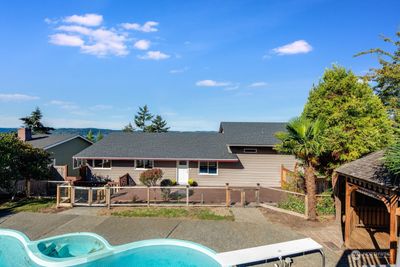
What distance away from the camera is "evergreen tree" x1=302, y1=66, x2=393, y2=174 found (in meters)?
12.6

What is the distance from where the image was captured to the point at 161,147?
22375mm

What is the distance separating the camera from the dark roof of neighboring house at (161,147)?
20.6 m

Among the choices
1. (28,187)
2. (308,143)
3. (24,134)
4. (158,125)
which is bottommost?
(28,187)

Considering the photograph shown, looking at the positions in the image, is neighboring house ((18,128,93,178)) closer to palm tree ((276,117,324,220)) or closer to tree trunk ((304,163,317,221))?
palm tree ((276,117,324,220))

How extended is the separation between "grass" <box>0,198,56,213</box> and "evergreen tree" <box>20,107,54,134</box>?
3832 cm

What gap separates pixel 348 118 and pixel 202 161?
11.3 m

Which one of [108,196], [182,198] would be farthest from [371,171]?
[108,196]

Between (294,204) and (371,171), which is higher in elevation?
(371,171)

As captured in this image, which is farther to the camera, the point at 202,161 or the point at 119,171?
the point at 202,161

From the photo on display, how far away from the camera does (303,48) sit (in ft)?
82.5

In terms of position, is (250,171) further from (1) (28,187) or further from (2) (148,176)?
(1) (28,187)

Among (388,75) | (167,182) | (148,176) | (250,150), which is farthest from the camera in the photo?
(250,150)

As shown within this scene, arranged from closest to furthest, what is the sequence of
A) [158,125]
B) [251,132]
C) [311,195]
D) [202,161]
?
[311,195] < [202,161] < [251,132] < [158,125]

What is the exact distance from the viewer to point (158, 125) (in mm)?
56938
